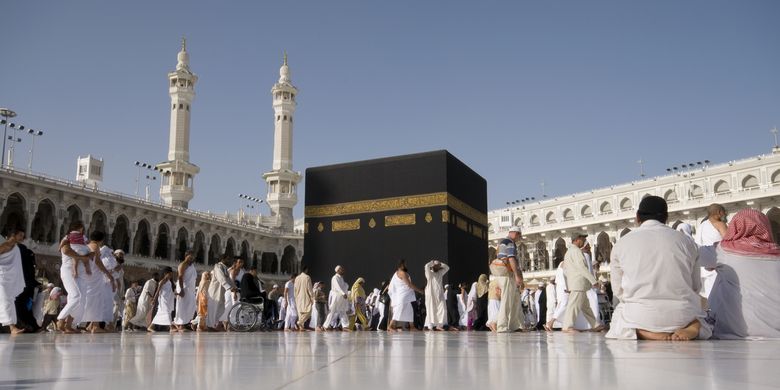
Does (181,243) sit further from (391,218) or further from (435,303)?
(435,303)

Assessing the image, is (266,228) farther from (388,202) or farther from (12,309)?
(12,309)

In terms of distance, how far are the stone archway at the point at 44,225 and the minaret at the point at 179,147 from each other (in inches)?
311

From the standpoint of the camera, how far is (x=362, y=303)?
11328 millimetres

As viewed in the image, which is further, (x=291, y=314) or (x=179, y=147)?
(x=179, y=147)

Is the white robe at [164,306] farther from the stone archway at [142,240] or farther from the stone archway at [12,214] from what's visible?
the stone archway at [142,240]

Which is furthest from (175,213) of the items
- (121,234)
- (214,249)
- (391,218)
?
(391,218)

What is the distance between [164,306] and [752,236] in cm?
661

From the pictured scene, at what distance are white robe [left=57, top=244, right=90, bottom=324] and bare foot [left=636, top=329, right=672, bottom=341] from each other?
15.9ft

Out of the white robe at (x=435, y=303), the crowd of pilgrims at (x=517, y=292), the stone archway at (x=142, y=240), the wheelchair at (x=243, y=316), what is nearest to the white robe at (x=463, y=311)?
the crowd of pilgrims at (x=517, y=292)

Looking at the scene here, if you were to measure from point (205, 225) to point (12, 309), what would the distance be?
29.9 m

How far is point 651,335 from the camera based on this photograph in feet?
12.0

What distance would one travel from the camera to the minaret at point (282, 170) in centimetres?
4091

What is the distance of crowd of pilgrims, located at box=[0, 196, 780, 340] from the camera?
3686mm

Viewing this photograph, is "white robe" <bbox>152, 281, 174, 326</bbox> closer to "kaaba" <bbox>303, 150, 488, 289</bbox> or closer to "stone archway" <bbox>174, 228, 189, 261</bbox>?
"kaaba" <bbox>303, 150, 488, 289</bbox>
